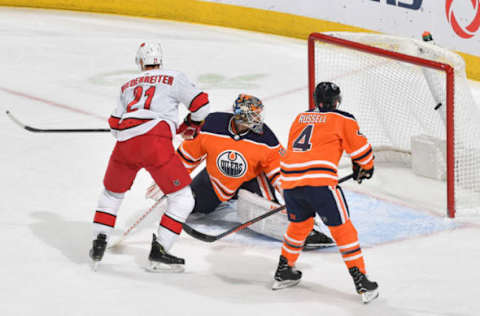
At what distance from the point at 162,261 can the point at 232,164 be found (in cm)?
69

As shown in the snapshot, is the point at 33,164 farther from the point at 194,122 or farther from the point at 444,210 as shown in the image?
the point at 444,210

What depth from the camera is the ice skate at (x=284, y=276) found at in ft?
11.3

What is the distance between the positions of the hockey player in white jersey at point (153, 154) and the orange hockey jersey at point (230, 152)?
0.35 meters

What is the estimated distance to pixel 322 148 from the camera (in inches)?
130

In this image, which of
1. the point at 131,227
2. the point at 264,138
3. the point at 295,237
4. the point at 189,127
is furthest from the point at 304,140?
the point at 131,227

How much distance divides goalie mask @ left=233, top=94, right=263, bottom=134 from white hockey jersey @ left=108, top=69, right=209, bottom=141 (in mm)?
221

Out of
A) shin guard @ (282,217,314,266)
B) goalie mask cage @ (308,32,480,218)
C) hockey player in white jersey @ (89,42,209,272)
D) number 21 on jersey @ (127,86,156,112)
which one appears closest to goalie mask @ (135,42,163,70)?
hockey player in white jersey @ (89,42,209,272)

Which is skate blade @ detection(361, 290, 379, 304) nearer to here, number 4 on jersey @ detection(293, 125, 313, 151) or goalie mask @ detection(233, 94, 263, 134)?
number 4 on jersey @ detection(293, 125, 313, 151)

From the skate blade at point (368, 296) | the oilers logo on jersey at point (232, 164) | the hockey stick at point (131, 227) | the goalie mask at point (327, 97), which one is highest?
the goalie mask at point (327, 97)

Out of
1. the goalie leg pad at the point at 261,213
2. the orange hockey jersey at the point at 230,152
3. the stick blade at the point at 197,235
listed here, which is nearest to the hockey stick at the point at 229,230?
the stick blade at the point at 197,235

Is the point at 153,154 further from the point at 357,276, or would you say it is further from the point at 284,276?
the point at 357,276

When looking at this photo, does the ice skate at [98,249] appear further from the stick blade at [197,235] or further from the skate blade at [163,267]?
the stick blade at [197,235]

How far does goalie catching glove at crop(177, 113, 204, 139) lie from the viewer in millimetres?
3902

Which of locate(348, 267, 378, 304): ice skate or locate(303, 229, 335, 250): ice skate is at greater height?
locate(348, 267, 378, 304): ice skate
